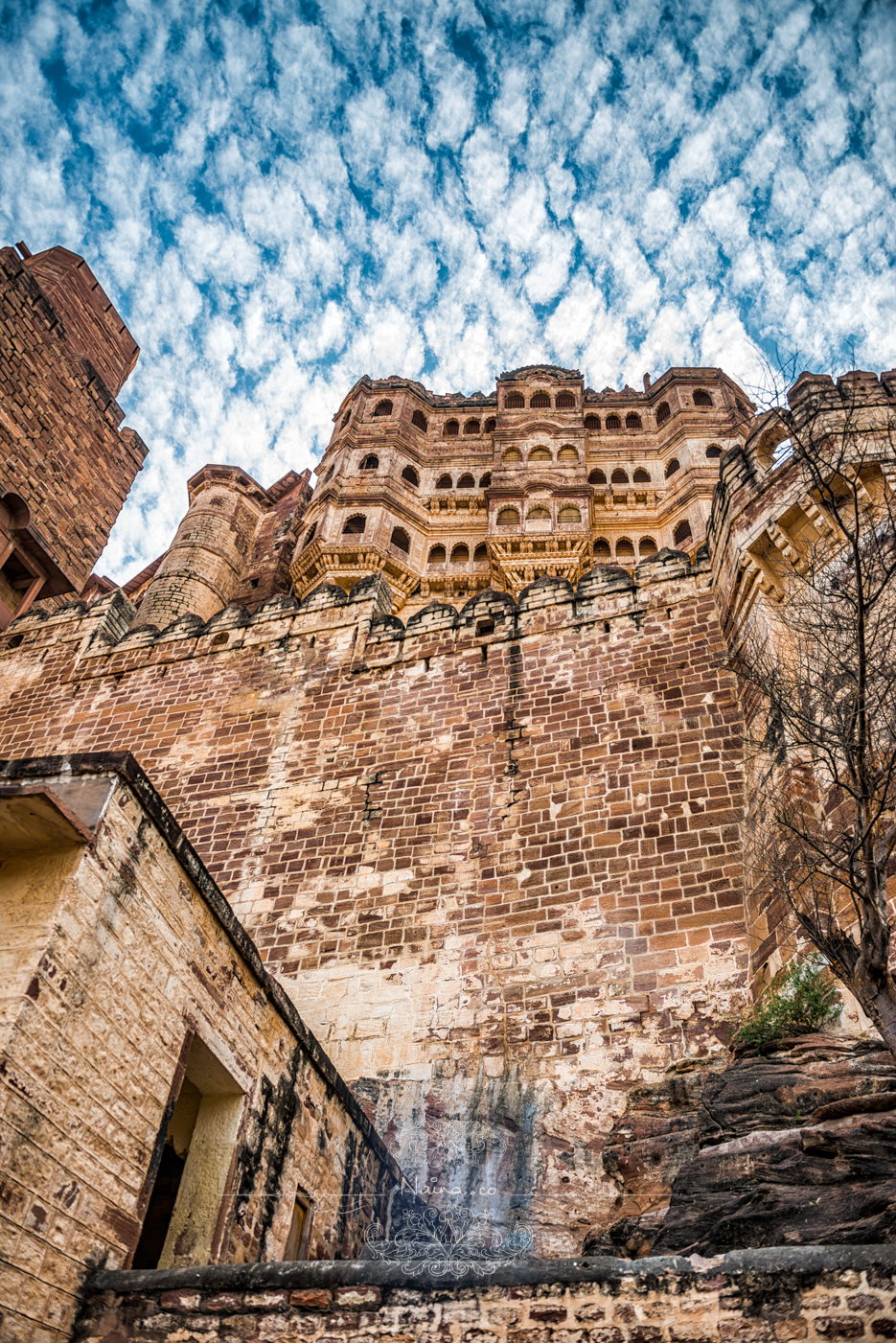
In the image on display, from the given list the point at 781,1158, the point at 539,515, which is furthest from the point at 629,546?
the point at 781,1158

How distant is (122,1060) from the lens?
4.74 m

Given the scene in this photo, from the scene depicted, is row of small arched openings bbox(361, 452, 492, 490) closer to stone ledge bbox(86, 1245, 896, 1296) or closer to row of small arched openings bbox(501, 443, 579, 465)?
row of small arched openings bbox(501, 443, 579, 465)

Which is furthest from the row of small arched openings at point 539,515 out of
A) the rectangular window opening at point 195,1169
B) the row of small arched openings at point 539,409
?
the rectangular window opening at point 195,1169

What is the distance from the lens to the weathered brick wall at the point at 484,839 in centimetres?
778

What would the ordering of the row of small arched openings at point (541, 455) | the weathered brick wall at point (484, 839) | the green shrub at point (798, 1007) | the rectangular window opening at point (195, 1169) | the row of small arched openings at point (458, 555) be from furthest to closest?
1. the row of small arched openings at point (541, 455)
2. the row of small arched openings at point (458, 555)
3. the weathered brick wall at point (484, 839)
4. the green shrub at point (798, 1007)
5. the rectangular window opening at point (195, 1169)

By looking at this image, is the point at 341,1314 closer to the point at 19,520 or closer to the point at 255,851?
the point at 255,851

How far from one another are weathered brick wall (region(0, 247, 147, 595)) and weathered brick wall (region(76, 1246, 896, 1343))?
44.5 feet

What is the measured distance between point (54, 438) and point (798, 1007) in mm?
15725

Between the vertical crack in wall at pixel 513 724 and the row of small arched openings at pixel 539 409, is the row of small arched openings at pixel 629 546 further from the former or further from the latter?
the vertical crack in wall at pixel 513 724

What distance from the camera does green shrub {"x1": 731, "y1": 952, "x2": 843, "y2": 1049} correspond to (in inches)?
258

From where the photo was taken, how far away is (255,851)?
1072 centimetres

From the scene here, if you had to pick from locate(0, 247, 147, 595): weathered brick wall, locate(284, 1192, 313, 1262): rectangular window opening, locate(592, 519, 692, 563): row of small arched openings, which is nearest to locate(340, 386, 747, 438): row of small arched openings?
locate(592, 519, 692, 563): row of small arched openings

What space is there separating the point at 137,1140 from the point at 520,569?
2139cm

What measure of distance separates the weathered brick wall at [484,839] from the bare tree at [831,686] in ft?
2.75
